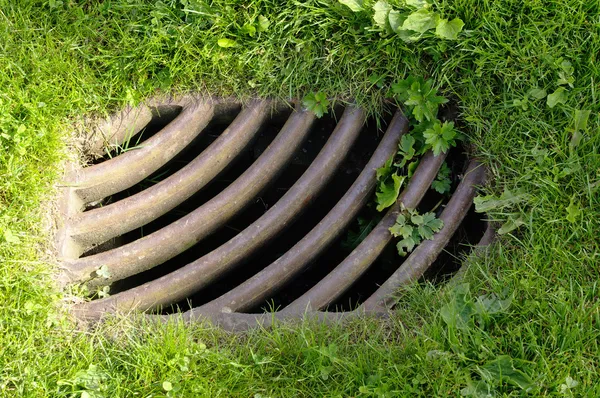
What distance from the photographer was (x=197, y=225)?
2.47m

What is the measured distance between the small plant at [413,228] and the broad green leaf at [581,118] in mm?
542

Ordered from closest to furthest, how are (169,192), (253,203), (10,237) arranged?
1. (10,237)
2. (169,192)
3. (253,203)

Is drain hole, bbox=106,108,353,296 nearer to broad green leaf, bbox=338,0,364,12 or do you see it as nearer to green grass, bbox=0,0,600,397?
green grass, bbox=0,0,600,397

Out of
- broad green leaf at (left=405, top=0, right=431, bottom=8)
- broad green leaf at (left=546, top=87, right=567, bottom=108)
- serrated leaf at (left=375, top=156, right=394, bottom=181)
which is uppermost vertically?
broad green leaf at (left=405, top=0, right=431, bottom=8)

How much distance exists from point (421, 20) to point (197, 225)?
3.41 feet

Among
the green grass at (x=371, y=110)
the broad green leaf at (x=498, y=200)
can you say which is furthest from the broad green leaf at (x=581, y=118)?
the broad green leaf at (x=498, y=200)

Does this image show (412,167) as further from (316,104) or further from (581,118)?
(581,118)

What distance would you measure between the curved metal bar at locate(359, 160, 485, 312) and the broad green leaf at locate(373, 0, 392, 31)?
562mm

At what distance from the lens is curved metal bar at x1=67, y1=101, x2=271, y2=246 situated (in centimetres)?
244

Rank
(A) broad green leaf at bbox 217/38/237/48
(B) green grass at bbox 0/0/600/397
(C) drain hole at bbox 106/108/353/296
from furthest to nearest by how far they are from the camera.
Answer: (C) drain hole at bbox 106/108/353/296, (A) broad green leaf at bbox 217/38/237/48, (B) green grass at bbox 0/0/600/397

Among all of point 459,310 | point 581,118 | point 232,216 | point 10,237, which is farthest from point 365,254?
point 10,237

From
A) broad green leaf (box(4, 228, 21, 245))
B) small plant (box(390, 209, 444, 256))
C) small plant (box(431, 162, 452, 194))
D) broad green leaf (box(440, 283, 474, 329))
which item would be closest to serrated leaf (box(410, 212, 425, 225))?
small plant (box(390, 209, 444, 256))

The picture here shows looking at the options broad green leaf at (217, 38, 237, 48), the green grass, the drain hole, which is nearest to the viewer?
the green grass

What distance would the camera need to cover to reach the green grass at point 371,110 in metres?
2.14
